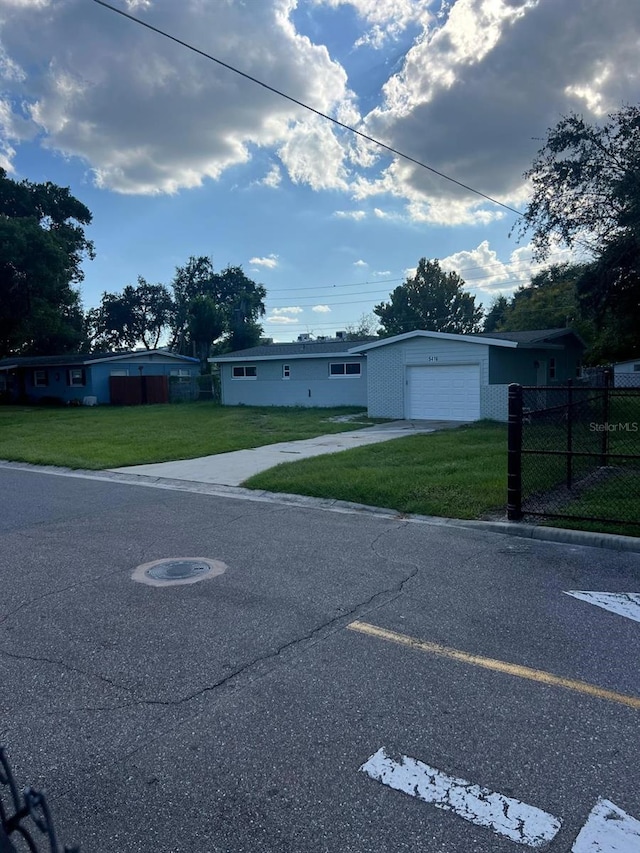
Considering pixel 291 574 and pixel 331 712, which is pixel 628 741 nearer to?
pixel 331 712

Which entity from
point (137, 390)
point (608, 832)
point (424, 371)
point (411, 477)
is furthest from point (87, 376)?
point (608, 832)

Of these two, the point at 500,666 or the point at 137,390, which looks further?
the point at 137,390

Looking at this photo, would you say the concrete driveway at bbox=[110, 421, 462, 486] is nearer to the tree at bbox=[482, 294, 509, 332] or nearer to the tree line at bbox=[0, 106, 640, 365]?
the tree line at bbox=[0, 106, 640, 365]

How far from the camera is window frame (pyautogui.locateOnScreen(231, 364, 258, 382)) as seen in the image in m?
30.4

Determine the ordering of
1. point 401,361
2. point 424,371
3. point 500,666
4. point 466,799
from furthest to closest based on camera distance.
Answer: point 401,361 < point 424,371 < point 500,666 < point 466,799

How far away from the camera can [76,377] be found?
37.0m

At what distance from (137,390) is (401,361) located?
19.8 metres

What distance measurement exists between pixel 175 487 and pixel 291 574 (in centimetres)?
554

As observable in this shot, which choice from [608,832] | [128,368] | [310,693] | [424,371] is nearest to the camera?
[608,832]

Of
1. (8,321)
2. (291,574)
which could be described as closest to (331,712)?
(291,574)

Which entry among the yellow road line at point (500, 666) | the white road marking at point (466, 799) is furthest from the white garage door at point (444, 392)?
the white road marking at point (466, 799)

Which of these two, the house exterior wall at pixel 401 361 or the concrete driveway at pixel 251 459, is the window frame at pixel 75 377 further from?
the concrete driveway at pixel 251 459

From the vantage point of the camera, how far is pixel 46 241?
30.3 meters

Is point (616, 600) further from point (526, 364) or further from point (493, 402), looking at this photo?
point (526, 364)
